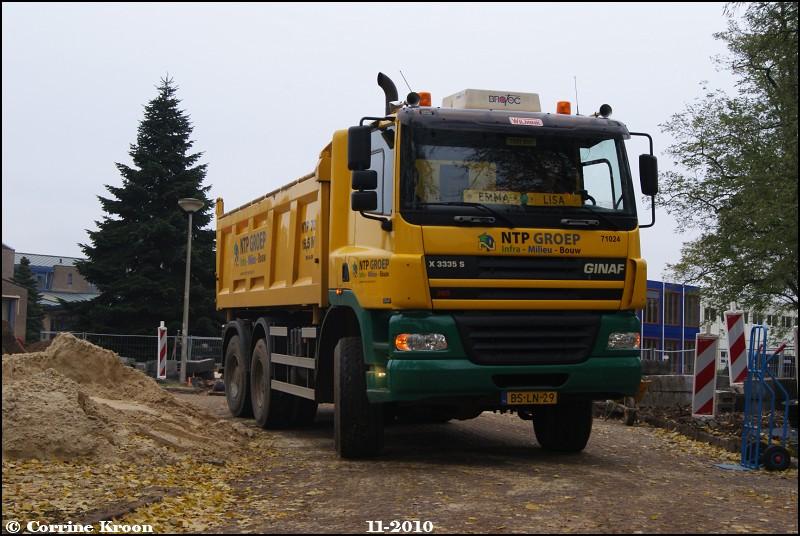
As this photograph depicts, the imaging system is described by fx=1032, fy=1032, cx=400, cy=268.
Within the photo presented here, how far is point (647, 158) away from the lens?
9.99 meters

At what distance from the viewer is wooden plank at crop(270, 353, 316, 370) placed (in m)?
11.6

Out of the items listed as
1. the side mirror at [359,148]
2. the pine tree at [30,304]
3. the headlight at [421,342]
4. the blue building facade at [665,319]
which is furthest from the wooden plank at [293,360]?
the blue building facade at [665,319]

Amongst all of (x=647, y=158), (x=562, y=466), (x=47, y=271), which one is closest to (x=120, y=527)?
(x=562, y=466)

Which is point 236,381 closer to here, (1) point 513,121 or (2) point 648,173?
(1) point 513,121

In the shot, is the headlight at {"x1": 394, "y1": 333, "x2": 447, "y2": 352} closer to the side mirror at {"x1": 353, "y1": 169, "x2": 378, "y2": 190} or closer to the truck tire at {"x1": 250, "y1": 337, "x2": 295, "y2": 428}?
the side mirror at {"x1": 353, "y1": 169, "x2": 378, "y2": 190}

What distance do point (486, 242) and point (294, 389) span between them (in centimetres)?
416

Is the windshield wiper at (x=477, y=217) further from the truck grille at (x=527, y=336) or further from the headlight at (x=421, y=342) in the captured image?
the headlight at (x=421, y=342)

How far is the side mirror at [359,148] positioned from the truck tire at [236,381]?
20.0ft

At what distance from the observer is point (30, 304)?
62.3m

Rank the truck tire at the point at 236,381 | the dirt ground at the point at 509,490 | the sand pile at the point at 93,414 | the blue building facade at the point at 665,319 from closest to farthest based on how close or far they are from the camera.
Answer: the dirt ground at the point at 509,490 < the sand pile at the point at 93,414 < the truck tire at the point at 236,381 < the blue building facade at the point at 665,319

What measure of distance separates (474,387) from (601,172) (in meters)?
2.39

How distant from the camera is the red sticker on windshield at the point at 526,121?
9.71 metres

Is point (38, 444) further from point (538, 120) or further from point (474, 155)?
point (538, 120)

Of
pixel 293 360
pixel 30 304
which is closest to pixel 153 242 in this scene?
pixel 30 304
